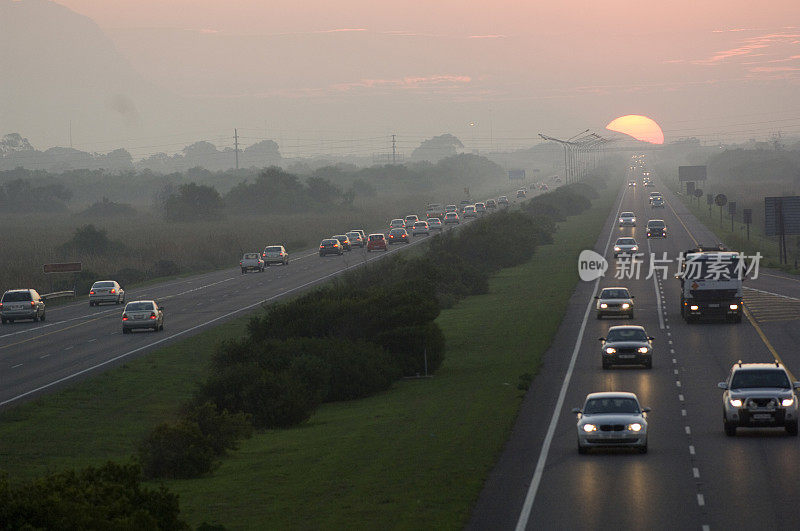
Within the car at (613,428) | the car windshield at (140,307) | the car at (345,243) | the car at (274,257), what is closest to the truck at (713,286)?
the car windshield at (140,307)

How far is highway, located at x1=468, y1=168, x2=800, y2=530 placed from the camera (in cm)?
1898

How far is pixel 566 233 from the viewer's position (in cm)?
12519

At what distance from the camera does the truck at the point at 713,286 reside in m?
50.2

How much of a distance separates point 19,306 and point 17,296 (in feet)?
2.21

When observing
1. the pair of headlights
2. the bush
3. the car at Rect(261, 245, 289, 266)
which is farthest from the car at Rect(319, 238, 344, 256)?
the bush

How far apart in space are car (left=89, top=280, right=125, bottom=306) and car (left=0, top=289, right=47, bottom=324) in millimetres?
9031

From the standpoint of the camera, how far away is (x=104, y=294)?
233ft

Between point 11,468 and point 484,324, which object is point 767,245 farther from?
point 11,468

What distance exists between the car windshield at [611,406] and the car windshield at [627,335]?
14.3 m

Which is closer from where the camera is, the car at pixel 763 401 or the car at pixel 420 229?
the car at pixel 763 401

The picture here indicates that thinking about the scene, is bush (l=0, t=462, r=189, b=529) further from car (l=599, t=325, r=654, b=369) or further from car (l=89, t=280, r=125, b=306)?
car (l=89, t=280, r=125, b=306)

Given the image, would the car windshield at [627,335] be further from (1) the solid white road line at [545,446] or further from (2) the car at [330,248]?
(2) the car at [330,248]

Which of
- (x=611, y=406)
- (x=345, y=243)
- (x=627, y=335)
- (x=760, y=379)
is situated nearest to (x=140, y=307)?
(x=627, y=335)

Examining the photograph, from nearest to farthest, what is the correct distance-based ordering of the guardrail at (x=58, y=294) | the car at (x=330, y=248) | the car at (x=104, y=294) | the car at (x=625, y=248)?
the car at (x=104, y=294), the guardrail at (x=58, y=294), the car at (x=625, y=248), the car at (x=330, y=248)
